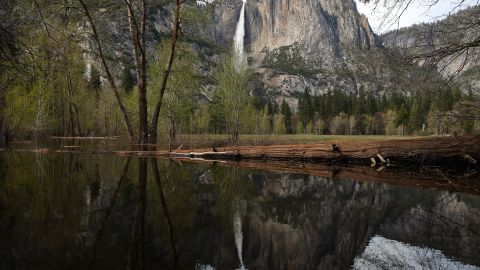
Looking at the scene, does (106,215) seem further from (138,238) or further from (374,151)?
(374,151)

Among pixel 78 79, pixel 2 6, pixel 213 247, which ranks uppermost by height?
pixel 78 79

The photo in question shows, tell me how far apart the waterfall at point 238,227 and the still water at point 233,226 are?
0.01 m

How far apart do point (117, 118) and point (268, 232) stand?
56.6m

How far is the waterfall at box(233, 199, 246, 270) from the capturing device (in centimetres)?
342

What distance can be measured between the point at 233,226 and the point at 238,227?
0.07 metres

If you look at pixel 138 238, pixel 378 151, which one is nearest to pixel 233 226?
pixel 138 238

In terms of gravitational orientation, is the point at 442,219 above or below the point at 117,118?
below

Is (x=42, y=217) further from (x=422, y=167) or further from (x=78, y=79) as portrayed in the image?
(x=78, y=79)

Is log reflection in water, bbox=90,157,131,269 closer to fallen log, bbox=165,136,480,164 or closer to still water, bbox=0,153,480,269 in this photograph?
still water, bbox=0,153,480,269

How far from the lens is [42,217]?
4.47m

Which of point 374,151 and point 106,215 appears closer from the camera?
point 106,215

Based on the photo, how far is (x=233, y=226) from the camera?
4293 millimetres

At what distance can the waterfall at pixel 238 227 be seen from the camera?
11.2 ft

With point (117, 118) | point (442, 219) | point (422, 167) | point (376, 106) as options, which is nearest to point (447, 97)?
point (376, 106)
